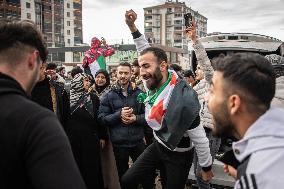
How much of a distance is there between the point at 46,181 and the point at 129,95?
3.84 m

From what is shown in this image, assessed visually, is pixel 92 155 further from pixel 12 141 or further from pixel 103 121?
pixel 12 141

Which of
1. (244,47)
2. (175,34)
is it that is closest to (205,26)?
(175,34)

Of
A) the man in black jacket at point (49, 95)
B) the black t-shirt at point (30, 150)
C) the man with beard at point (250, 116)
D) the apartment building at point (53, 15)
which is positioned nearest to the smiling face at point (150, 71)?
the man in black jacket at point (49, 95)

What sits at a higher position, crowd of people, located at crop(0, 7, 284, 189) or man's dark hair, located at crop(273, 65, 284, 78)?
man's dark hair, located at crop(273, 65, 284, 78)

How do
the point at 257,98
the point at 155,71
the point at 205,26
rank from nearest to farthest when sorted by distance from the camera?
the point at 257,98
the point at 155,71
the point at 205,26

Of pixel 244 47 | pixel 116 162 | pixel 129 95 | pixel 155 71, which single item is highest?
pixel 244 47

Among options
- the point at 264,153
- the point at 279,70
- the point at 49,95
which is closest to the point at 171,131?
the point at 279,70

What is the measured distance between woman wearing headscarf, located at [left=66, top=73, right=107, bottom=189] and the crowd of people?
13 mm

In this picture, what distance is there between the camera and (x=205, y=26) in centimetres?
12825

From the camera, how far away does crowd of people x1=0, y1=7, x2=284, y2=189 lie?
1.49 metres

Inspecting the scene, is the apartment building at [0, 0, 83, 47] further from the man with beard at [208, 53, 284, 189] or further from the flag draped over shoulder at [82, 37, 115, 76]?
the man with beard at [208, 53, 284, 189]

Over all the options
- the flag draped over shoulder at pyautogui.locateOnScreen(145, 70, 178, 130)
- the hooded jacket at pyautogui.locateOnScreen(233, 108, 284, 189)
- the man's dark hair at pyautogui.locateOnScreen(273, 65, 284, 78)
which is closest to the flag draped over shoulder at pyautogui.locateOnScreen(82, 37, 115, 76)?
the flag draped over shoulder at pyautogui.locateOnScreen(145, 70, 178, 130)

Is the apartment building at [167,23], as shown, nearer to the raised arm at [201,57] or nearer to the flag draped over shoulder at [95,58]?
the flag draped over shoulder at [95,58]

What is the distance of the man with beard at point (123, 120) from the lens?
502cm
